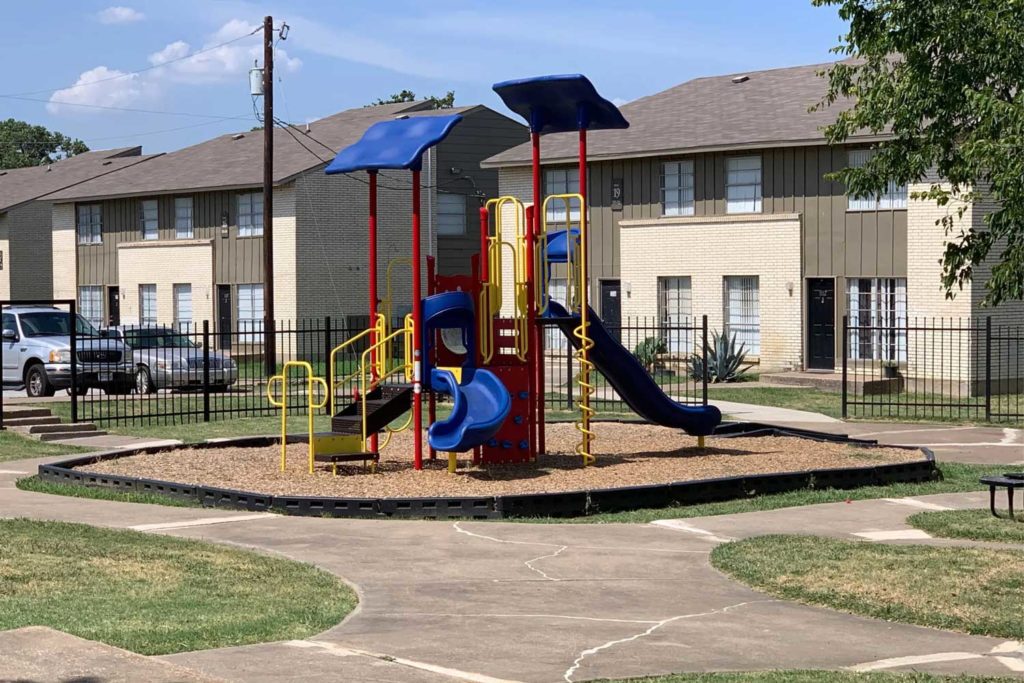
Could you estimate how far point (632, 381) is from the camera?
18859 mm

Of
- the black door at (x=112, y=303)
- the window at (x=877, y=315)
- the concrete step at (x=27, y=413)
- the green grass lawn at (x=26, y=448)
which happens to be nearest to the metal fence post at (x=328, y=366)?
the green grass lawn at (x=26, y=448)

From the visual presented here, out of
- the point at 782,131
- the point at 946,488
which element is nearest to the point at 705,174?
the point at 782,131

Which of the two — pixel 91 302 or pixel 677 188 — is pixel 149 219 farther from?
pixel 677 188

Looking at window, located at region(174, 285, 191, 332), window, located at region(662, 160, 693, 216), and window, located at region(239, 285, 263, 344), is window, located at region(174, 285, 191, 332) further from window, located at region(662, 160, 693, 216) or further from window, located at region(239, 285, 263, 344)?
window, located at region(662, 160, 693, 216)

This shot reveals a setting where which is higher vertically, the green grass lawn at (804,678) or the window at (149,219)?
the window at (149,219)

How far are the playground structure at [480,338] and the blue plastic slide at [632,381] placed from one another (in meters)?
0.02

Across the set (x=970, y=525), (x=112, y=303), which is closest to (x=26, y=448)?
(x=970, y=525)

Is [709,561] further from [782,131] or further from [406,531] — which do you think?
[782,131]

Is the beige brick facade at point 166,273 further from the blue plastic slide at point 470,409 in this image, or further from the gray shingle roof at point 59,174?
the blue plastic slide at point 470,409

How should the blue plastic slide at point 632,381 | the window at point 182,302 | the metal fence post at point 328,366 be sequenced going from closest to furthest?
the metal fence post at point 328,366 → the blue plastic slide at point 632,381 → the window at point 182,302

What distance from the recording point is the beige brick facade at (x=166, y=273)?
47.8m

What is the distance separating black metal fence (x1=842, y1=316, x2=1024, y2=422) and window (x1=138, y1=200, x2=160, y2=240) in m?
24.7

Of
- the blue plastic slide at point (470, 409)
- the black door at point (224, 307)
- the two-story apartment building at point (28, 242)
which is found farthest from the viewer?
the two-story apartment building at point (28, 242)

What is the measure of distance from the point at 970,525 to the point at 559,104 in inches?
279
